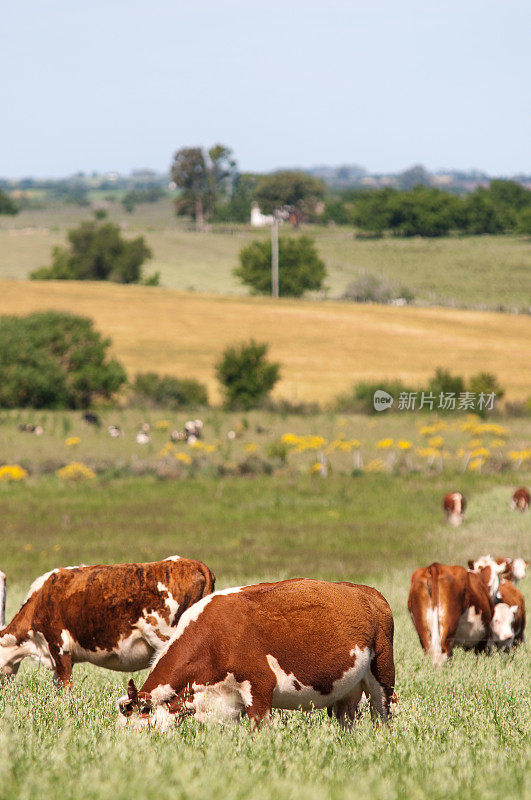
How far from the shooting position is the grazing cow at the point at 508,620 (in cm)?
1241

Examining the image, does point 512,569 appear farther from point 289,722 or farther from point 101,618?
point 289,722

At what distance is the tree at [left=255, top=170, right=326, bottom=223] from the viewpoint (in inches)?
4363

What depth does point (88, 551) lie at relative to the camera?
923 inches

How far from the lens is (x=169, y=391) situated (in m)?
54.1

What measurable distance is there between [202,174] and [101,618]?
425 ft

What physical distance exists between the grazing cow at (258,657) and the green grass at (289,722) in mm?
246

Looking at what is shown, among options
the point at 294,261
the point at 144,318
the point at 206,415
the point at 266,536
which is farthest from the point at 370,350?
the point at 266,536

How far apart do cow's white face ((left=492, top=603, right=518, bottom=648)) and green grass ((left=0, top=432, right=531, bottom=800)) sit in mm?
244

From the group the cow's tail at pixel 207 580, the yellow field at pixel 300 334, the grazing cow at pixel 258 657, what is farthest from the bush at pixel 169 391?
the grazing cow at pixel 258 657

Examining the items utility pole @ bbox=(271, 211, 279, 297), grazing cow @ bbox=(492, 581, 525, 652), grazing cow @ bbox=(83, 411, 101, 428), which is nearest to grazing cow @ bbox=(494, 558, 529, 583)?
grazing cow @ bbox=(492, 581, 525, 652)

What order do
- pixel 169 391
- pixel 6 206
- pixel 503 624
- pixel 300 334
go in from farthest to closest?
1. pixel 6 206
2. pixel 300 334
3. pixel 169 391
4. pixel 503 624

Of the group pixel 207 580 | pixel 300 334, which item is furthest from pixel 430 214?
pixel 207 580

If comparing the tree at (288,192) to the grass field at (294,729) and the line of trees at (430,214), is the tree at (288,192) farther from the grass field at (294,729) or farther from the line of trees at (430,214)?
the grass field at (294,729)

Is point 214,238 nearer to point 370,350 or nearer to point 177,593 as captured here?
point 370,350
